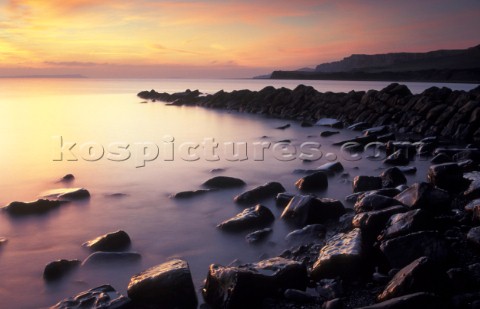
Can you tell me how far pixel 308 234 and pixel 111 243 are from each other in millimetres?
2864

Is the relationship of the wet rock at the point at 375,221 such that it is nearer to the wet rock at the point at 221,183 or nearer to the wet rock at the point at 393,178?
the wet rock at the point at 393,178

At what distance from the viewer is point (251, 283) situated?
13.9 ft

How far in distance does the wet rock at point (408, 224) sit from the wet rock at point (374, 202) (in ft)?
2.90

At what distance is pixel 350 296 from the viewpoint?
428cm

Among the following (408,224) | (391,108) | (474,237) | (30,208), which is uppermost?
(391,108)

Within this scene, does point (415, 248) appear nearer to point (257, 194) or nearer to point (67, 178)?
point (257, 194)

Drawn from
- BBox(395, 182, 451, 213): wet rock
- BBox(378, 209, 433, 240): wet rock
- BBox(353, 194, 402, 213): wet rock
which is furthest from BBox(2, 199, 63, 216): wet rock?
BBox(395, 182, 451, 213): wet rock

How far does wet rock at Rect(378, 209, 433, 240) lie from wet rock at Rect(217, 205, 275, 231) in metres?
2.08

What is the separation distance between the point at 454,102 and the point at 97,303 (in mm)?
17621

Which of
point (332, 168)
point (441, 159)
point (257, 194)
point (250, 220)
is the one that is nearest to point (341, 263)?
point (250, 220)

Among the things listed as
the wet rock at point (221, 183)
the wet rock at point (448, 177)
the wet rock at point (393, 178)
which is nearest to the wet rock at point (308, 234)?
the wet rock at point (448, 177)

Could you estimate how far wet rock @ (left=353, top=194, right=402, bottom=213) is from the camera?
20.5 feet

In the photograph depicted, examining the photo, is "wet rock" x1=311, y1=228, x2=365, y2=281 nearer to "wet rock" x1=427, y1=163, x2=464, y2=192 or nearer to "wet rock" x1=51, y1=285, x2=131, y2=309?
"wet rock" x1=51, y1=285, x2=131, y2=309

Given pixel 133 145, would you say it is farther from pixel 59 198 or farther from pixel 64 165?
pixel 59 198
